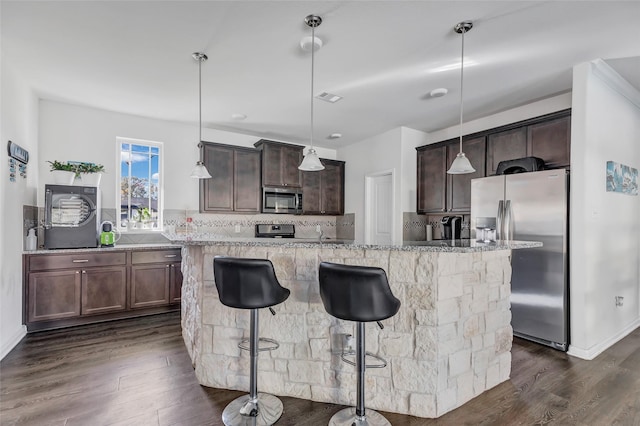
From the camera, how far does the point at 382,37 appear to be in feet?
7.82

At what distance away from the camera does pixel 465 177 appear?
4133 mm

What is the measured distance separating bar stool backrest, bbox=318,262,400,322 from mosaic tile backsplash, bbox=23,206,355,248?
316 cm

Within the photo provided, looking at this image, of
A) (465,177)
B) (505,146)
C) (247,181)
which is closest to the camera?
(505,146)

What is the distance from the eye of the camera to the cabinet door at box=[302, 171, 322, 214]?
5.36m

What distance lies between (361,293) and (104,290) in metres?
3.41

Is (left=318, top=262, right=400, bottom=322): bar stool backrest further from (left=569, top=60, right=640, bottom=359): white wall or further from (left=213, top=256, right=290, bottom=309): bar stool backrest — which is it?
(left=569, top=60, right=640, bottom=359): white wall

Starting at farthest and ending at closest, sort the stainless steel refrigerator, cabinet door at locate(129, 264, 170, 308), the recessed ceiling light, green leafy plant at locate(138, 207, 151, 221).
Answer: green leafy plant at locate(138, 207, 151, 221), cabinet door at locate(129, 264, 170, 308), the recessed ceiling light, the stainless steel refrigerator

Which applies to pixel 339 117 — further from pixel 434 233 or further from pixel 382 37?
pixel 434 233

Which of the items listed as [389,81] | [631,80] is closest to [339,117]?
[389,81]

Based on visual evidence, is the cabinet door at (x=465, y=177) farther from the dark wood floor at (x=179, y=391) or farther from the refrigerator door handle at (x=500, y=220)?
the dark wood floor at (x=179, y=391)

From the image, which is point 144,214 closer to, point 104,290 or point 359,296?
point 104,290

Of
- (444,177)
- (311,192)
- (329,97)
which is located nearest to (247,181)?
(311,192)

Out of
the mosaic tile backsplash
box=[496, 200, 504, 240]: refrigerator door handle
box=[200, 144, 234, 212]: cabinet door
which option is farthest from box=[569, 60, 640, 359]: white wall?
box=[200, 144, 234, 212]: cabinet door

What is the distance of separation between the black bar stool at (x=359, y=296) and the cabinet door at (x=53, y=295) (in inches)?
129
